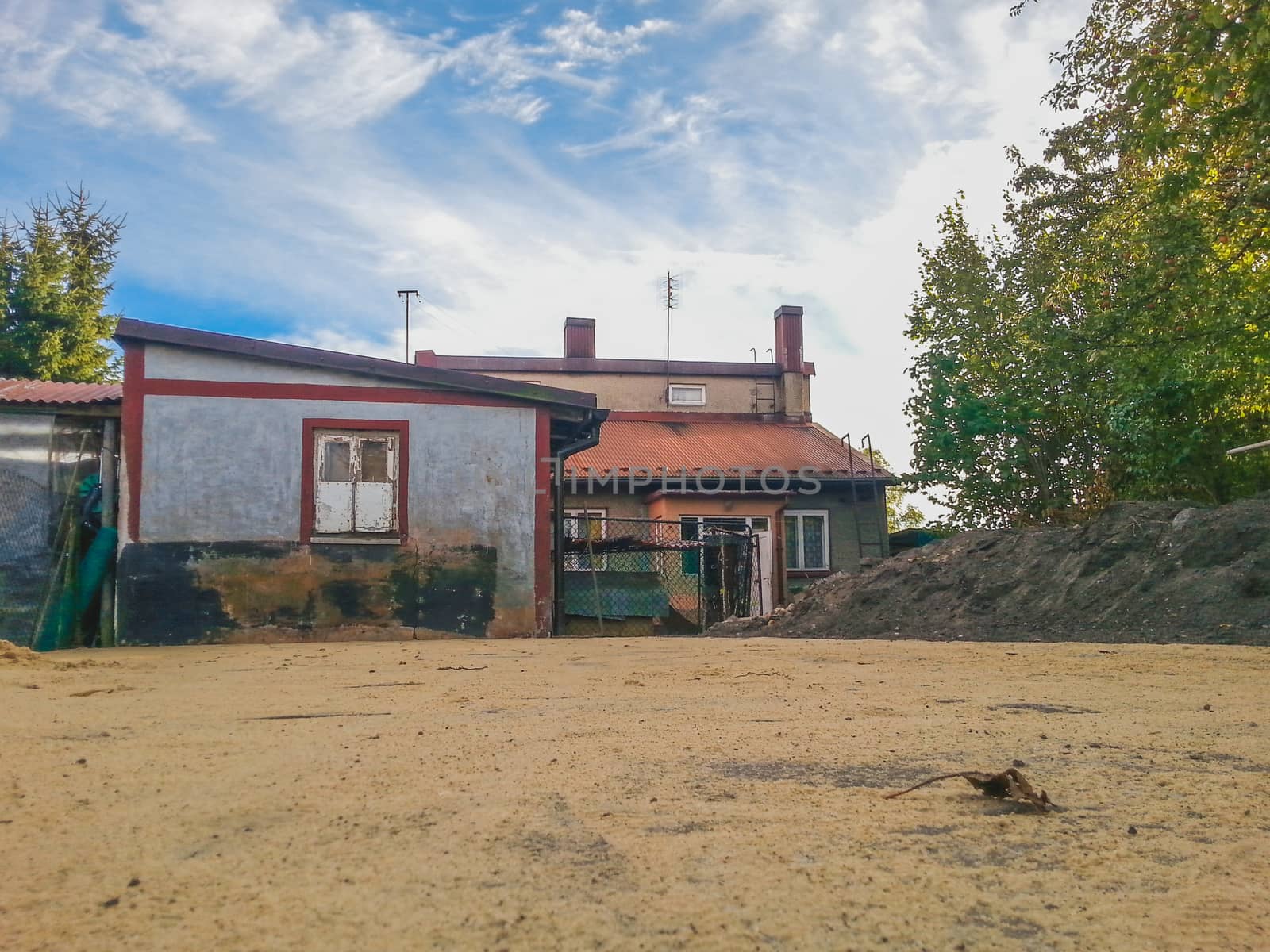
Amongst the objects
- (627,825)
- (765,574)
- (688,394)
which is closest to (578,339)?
(688,394)

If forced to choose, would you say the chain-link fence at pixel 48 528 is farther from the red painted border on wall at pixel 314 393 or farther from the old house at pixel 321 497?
the red painted border on wall at pixel 314 393

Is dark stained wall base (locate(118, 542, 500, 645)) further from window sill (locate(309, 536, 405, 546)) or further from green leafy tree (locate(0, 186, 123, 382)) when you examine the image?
green leafy tree (locate(0, 186, 123, 382))

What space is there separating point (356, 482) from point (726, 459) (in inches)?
497

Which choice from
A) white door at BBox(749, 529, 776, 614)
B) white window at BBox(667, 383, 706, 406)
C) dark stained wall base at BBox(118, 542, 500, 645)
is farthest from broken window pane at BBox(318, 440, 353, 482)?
white window at BBox(667, 383, 706, 406)

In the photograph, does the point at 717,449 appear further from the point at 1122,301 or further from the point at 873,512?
the point at 1122,301

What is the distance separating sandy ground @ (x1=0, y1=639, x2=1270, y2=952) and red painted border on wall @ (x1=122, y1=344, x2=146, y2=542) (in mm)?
6674

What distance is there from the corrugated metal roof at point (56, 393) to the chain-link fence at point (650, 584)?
563cm

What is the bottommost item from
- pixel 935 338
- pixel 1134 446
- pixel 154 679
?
pixel 154 679

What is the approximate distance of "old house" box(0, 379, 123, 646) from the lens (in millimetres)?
9891

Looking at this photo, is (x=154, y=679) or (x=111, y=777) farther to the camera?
(x=154, y=679)

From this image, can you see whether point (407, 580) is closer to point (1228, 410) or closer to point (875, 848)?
point (875, 848)

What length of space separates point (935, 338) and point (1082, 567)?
38.5ft

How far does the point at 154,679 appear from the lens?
613cm

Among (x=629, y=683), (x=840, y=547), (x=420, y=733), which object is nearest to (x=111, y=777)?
(x=420, y=733)
